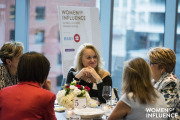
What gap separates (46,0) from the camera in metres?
5.87

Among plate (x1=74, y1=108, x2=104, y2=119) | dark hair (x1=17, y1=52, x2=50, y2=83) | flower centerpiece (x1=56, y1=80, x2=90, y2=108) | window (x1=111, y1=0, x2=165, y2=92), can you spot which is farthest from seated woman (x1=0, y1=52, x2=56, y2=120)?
window (x1=111, y1=0, x2=165, y2=92)

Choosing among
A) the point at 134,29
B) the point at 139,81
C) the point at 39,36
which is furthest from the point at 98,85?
the point at 134,29

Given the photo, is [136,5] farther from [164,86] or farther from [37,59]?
[37,59]

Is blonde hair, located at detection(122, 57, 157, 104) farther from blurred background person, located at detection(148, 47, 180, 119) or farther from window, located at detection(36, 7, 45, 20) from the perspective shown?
window, located at detection(36, 7, 45, 20)

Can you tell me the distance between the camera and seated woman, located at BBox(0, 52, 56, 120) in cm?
190

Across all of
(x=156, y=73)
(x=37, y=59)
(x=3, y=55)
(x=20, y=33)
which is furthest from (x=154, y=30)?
(x=37, y=59)

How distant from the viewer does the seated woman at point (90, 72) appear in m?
3.44

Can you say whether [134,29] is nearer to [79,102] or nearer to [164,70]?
[164,70]

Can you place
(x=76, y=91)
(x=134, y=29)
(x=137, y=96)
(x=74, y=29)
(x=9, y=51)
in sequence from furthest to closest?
(x=134, y=29) < (x=74, y=29) < (x=9, y=51) < (x=76, y=91) < (x=137, y=96)

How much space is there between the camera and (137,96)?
6.68ft

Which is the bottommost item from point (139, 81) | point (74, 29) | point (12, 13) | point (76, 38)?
point (139, 81)

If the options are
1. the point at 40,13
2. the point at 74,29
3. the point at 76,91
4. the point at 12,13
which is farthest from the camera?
the point at 40,13

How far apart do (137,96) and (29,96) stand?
832mm

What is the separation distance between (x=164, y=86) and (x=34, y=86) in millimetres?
1287
